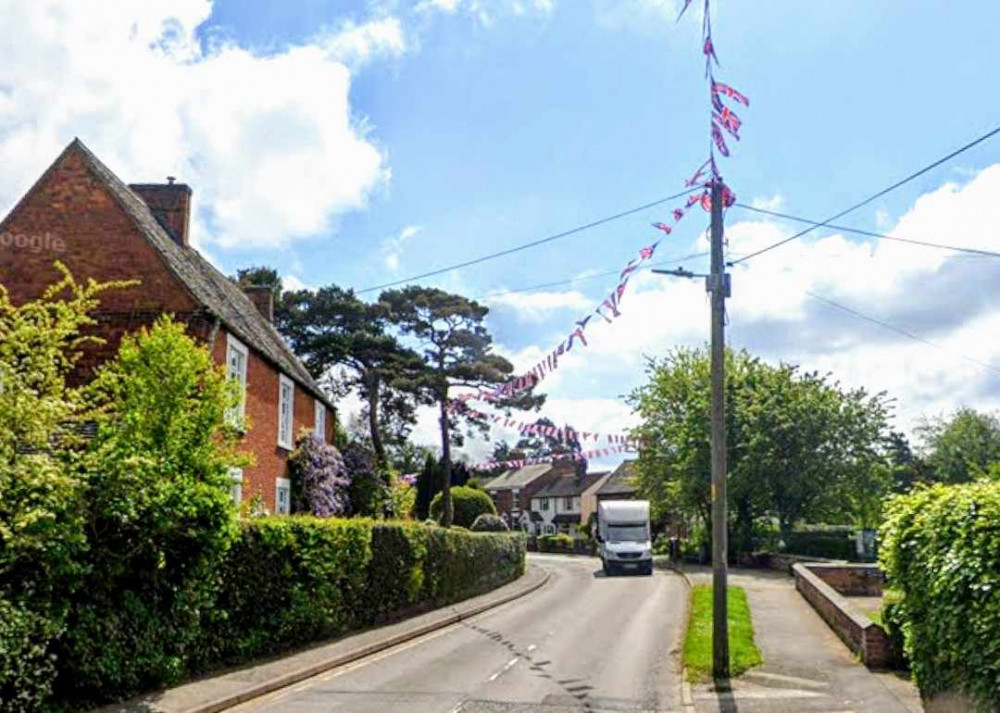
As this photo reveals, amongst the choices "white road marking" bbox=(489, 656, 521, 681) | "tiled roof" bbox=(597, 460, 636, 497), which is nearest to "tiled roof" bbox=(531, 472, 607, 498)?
"tiled roof" bbox=(597, 460, 636, 497)

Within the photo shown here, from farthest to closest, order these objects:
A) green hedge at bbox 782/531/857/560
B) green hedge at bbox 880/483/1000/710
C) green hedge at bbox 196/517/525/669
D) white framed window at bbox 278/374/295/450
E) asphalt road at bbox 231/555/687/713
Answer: green hedge at bbox 782/531/857/560
white framed window at bbox 278/374/295/450
green hedge at bbox 196/517/525/669
asphalt road at bbox 231/555/687/713
green hedge at bbox 880/483/1000/710

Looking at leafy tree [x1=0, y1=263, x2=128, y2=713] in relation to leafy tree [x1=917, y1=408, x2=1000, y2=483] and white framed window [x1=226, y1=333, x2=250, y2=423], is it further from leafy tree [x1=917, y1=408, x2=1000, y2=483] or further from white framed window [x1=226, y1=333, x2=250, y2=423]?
leafy tree [x1=917, y1=408, x2=1000, y2=483]

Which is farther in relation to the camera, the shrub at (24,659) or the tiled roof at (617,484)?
the tiled roof at (617,484)

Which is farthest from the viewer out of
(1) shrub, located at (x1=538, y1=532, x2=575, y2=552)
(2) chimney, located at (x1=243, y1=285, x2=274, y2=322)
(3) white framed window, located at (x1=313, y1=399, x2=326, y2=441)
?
(1) shrub, located at (x1=538, y1=532, x2=575, y2=552)

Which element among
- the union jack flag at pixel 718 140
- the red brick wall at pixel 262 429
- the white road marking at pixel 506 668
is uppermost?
the union jack flag at pixel 718 140

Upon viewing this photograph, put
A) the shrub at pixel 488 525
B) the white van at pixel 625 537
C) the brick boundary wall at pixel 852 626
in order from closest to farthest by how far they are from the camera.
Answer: the brick boundary wall at pixel 852 626, the white van at pixel 625 537, the shrub at pixel 488 525

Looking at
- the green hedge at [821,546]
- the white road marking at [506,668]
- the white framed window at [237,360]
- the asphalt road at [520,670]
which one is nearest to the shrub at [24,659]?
the asphalt road at [520,670]

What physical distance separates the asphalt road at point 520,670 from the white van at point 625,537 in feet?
48.6

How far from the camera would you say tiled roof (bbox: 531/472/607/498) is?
91.1 m

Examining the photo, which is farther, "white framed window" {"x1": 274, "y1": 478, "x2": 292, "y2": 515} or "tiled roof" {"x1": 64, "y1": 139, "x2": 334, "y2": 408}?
"white framed window" {"x1": 274, "y1": 478, "x2": 292, "y2": 515}

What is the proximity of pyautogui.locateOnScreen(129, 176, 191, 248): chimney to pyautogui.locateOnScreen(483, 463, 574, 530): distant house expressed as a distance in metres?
74.2

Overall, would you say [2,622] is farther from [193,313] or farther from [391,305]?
[391,305]

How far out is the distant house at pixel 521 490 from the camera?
319 feet

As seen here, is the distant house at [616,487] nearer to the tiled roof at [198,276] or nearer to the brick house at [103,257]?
the tiled roof at [198,276]
